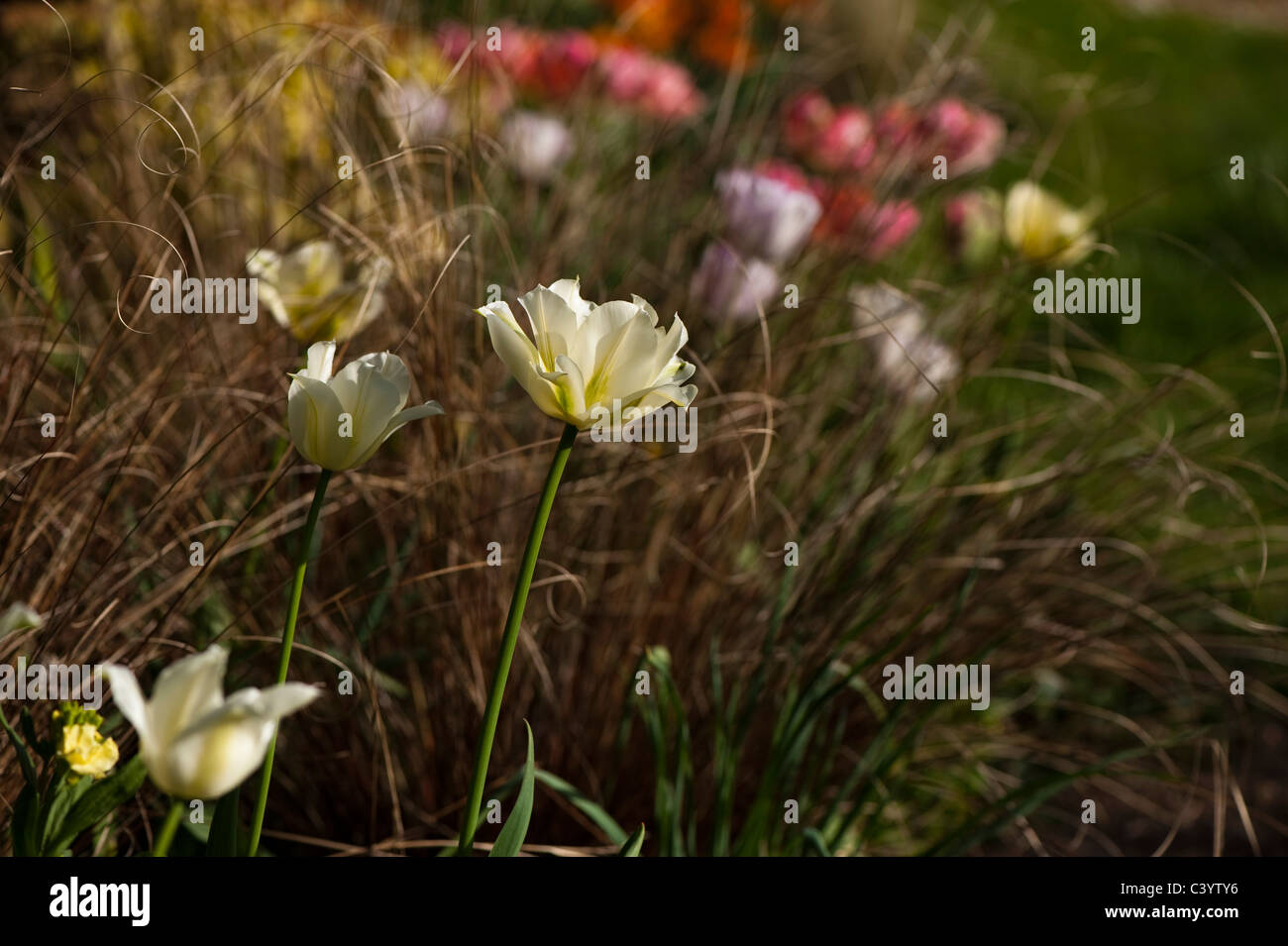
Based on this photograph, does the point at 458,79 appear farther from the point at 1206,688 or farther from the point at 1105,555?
the point at 1206,688

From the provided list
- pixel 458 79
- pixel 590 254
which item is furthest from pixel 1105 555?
pixel 458 79

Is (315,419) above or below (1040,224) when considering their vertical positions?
below

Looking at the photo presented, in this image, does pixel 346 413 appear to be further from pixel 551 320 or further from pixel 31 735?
pixel 31 735

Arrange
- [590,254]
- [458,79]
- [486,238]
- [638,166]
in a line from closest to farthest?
[638,166] < [590,254] < [486,238] < [458,79]

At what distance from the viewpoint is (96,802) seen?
0.97 metres

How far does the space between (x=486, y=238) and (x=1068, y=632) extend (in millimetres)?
1159

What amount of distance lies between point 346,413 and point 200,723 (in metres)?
0.27

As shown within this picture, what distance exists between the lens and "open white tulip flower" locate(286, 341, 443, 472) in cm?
94

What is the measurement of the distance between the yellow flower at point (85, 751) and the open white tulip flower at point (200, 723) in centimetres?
20

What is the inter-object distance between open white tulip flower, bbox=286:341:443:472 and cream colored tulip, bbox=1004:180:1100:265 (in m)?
1.31

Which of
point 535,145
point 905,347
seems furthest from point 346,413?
point 535,145

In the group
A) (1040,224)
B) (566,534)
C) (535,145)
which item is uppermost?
(535,145)

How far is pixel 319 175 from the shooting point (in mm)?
2191

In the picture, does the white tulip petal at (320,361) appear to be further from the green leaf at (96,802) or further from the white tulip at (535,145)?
the white tulip at (535,145)
